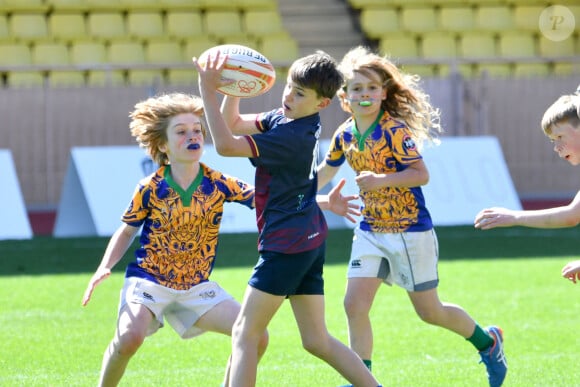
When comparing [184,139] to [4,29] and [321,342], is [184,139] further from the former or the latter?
[4,29]

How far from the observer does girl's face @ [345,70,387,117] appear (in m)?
6.20

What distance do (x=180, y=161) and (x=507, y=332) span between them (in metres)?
3.10

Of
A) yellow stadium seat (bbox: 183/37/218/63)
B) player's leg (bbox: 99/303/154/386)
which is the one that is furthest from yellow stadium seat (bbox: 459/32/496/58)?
player's leg (bbox: 99/303/154/386)

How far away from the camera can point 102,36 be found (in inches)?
771

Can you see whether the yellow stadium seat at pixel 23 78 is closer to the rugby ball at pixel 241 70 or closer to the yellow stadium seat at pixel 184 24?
the yellow stadium seat at pixel 184 24

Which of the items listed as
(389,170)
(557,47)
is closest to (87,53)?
(557,47)

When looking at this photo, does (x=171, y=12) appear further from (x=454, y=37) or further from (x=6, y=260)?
(x=6, y=260)

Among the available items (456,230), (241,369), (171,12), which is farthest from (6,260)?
(171,12)

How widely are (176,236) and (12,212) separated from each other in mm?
8978

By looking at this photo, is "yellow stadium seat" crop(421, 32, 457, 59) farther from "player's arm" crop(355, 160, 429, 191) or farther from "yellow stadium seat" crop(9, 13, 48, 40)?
"player's arm" crop(355, 160, 429, 191)

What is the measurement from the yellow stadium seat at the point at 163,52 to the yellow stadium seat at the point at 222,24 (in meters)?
0.72

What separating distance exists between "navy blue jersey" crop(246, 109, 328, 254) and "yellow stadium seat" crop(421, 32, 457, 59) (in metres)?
15.5

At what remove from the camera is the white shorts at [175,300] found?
531 cm

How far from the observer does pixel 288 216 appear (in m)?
4.99
